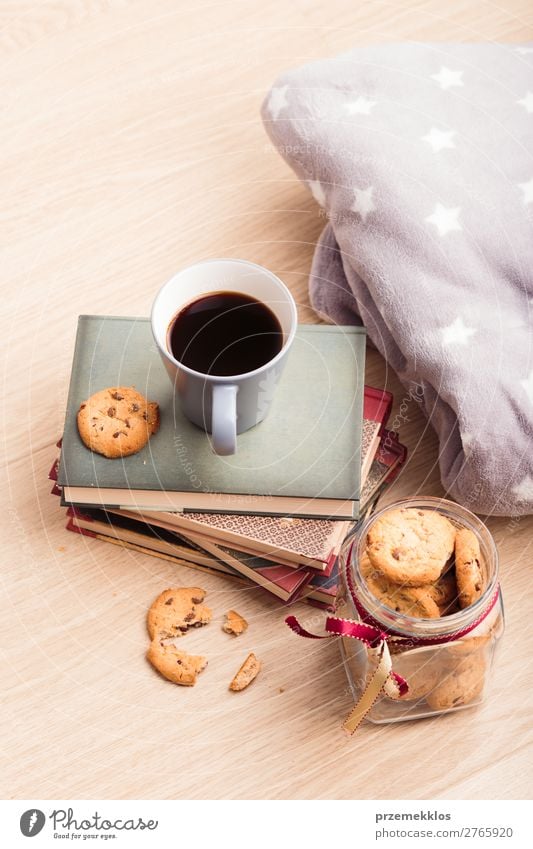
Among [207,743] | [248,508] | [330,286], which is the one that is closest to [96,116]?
[330,286]

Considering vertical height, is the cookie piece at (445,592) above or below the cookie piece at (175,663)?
above

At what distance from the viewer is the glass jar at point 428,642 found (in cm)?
64

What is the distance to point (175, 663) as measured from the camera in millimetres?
725

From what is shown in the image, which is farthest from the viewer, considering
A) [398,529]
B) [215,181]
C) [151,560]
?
[215,181]

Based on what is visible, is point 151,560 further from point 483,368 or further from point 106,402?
point 483,368

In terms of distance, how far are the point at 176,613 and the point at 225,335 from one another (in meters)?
0.23

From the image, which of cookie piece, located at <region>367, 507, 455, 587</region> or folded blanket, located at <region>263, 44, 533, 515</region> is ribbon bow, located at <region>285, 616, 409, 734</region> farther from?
folded blanket, located at <region>263, 44, 533, 515</region>

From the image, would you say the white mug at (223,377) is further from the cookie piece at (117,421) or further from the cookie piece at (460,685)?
the cookie piece at (460,685)

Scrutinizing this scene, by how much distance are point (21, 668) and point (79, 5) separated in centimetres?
65

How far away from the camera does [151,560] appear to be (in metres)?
0.76

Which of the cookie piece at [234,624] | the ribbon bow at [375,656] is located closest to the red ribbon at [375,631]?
the ribbon bow at [375,656]

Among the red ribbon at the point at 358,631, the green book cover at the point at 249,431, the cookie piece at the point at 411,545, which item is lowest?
the red ribbon at the point at 358,631

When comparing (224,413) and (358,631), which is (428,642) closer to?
(358,631)

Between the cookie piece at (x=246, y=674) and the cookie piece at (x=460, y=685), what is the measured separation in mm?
135
